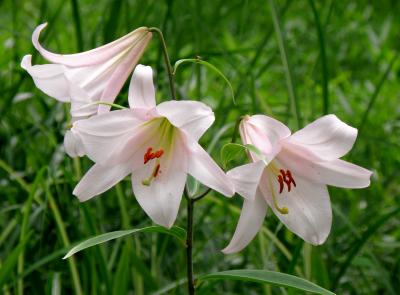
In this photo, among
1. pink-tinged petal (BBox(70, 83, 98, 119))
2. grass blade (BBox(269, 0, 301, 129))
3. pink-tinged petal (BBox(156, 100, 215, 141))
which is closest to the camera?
pink-tinged petal (BBox(156, 100, 215, 141))

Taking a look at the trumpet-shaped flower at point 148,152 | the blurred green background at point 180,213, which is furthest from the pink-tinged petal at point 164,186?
the blurred green background at point 180,213

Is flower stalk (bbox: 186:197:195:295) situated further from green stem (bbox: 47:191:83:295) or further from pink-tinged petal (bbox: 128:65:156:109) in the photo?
green stem (bbox: 47:191:83:295)

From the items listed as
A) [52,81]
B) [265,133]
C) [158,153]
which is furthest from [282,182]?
[52,81]

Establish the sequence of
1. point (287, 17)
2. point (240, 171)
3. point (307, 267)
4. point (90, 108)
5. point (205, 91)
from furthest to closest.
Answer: point (287, 17) → point (205, 91) → point (307, 267) → point (90, 108) → point (240, 171)

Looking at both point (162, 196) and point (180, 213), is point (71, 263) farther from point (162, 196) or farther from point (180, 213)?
point (162, 196)

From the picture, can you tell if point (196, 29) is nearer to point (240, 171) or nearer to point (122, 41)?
point (122, 41)

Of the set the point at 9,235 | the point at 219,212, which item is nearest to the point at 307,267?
the point at 219,212

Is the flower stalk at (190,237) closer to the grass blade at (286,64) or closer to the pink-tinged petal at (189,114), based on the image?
the pink-tinged petal at (189,114)

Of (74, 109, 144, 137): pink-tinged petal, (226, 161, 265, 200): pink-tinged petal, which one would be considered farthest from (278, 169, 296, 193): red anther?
(74, 109, 144, 137): pink-tinged petal
